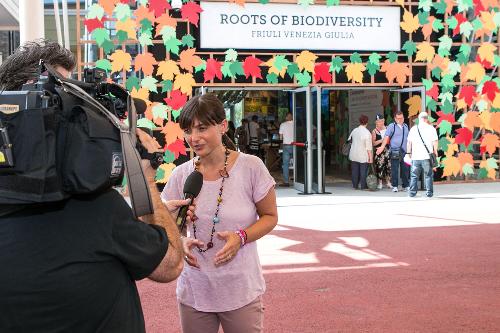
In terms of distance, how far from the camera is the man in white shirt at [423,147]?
1343 cm

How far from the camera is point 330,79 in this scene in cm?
1534

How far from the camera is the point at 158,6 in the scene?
14.4 meters

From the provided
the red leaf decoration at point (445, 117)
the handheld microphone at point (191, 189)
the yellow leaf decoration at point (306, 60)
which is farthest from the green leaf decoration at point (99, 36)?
the handheld microphone at point (191, 189)

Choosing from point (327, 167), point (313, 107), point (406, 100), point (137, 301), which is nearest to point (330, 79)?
point (313, 107)

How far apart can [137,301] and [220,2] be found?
13663 millimetres

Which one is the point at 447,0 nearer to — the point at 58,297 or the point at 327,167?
the point at 327,167

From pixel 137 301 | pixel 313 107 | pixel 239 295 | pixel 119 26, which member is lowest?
pixel 239 295

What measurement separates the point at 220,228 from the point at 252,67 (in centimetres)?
1220

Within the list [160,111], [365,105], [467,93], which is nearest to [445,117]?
[467,93]

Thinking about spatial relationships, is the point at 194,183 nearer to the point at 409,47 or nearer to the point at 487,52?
the point at 409,47

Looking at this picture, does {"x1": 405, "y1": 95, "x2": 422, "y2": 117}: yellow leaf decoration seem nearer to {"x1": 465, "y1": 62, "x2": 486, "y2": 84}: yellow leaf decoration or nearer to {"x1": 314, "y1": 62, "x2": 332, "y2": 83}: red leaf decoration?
{"x1": 465, "y1": 62, "x2": 486, "y2": 84}: yellow leaf decoration

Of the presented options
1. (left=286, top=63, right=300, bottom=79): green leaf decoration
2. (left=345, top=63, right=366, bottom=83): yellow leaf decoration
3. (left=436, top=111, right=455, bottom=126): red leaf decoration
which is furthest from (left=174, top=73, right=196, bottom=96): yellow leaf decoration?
(left=436, top=111, right=455, bottom=126): red leaf decoration

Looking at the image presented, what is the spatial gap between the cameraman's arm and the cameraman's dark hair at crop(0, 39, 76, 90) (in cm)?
40

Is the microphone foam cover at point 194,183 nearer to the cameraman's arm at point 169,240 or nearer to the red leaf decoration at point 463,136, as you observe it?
the cameraman's arm at point 169,240
